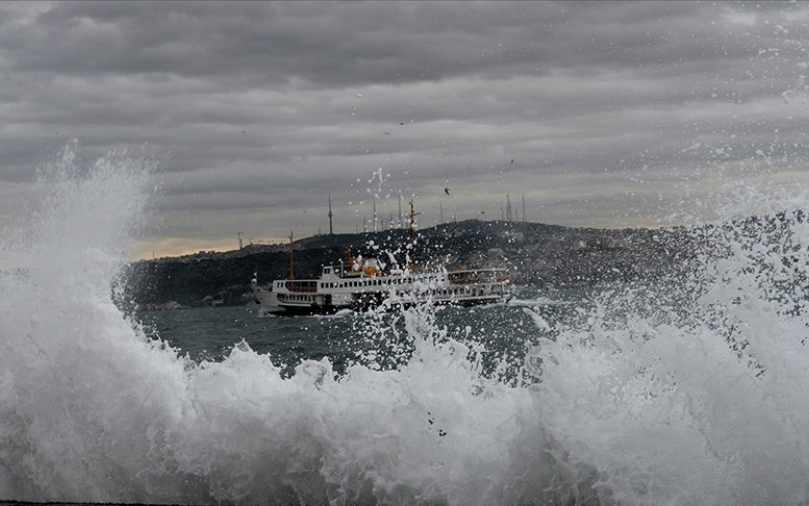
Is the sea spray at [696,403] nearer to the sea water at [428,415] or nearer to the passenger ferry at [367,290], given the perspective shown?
the sea water at [428,415]

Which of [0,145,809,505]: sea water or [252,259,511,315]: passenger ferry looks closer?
[0,145,809,505]: sea water

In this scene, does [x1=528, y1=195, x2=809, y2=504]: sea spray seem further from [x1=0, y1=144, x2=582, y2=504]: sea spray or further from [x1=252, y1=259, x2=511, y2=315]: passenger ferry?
[x1=252, y1=259, x2=511, y2=315]: passenger ferry

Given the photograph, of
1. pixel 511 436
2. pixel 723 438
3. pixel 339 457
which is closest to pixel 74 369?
pixel 339 457

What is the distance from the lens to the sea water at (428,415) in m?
8.46

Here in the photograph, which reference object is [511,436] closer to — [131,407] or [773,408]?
[773,408]

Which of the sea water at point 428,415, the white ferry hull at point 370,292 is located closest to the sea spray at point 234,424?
the sea water at point 428,415

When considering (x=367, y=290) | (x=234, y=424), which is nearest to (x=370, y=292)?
(x=367, y=290)

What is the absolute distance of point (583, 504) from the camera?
27.9 ft

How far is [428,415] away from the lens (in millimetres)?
9617

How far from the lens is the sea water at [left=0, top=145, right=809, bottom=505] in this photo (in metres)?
8.46

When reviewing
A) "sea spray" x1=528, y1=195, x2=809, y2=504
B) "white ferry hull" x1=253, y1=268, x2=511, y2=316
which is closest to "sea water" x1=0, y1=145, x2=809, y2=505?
"sea spray" x1=528, y1=195, x2=809, y2=504

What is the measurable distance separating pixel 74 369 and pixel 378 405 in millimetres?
3742

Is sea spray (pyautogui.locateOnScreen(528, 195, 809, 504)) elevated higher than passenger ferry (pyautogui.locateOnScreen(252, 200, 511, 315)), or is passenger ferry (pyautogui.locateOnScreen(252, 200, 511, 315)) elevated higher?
sea spray (pyautogui.locateOnScreen(528, 195, 809, 504))

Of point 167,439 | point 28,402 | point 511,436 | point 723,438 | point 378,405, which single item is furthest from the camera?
point 28,402
